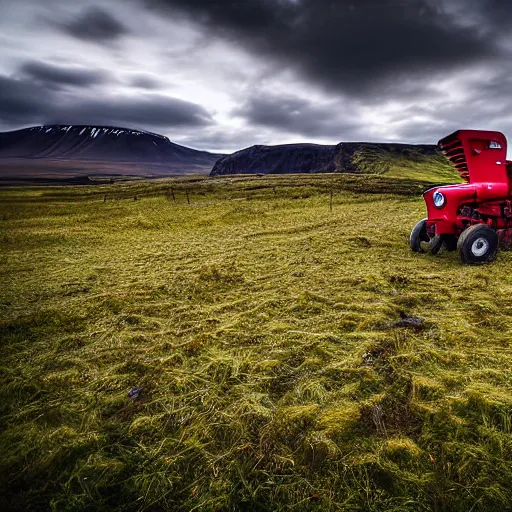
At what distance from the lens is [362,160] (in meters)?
115

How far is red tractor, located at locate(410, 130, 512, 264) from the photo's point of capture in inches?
346

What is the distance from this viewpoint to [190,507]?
8.51 feet

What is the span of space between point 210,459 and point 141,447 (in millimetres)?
780

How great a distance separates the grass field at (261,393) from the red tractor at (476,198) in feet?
3.12

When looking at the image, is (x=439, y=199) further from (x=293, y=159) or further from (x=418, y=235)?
(x=293, y=159)

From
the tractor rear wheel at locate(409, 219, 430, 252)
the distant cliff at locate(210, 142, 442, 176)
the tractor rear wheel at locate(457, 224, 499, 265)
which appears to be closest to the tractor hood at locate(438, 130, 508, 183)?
the tractor rear wheel at locate(457, 224, 499, 265)

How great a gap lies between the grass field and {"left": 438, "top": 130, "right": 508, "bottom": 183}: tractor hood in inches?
111

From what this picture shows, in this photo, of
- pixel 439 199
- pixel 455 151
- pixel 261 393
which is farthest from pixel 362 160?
pixel 261 393

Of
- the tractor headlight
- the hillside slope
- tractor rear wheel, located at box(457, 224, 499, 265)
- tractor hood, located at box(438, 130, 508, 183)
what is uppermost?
the hillside slope

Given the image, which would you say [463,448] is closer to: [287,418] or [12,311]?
[287,418]

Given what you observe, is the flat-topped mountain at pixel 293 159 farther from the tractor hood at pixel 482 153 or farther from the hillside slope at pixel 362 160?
the tractor hood at pixel 482 153

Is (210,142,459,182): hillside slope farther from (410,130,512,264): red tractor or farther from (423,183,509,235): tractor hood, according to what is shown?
(423,183,509,235): tractor hood

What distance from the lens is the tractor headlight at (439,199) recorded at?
923 cm

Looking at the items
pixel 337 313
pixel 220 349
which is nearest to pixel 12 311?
pixel 220 349
